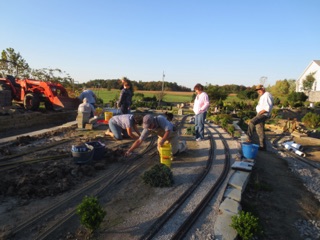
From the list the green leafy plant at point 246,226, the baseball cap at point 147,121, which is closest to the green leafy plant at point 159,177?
the baseball cap at point 147,121

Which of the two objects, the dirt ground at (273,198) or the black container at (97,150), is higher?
the black container at (97,150)

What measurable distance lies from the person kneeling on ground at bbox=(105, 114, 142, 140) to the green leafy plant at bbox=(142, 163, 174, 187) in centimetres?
193

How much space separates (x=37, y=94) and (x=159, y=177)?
10619 mm

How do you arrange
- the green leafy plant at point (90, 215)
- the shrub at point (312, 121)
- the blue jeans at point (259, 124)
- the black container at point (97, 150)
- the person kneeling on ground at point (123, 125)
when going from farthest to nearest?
the shrub at point (312, 121), the blue jeans at point (259, 124), the person kneeling on ground at point (123, 125), the black container at point (97, 150), the green leafy plant at point (90, 215)

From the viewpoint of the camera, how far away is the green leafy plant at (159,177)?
4805 millimetres

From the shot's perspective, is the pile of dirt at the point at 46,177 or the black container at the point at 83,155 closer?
the pile of dirt at the point at 46,177

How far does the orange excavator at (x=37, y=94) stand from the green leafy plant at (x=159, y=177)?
9.38 metres

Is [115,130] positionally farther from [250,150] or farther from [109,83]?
[109,83]

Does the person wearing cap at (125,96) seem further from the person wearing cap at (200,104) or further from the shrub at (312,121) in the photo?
the shrub at (312,121)

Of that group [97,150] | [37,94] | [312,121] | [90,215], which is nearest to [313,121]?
[312,121]

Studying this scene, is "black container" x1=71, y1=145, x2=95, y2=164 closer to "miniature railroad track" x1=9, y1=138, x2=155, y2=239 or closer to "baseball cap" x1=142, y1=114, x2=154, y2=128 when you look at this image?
"miniature railroad track" x1=9, y1=138, x2=155, y2=239

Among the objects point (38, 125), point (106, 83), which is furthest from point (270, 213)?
point (106, 83)

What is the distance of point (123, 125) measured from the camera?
7125 mm

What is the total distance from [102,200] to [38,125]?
8991mm
